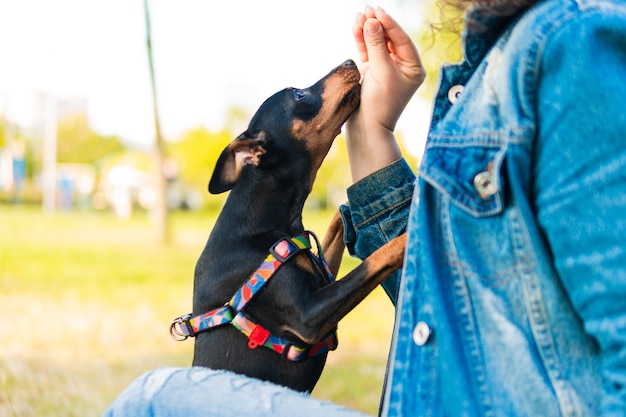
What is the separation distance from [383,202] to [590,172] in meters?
0.91

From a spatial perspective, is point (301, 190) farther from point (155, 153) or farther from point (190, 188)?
point (190, 188)

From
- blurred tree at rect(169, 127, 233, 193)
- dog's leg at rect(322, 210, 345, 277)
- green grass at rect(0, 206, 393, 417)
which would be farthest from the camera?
blurred tree at rect(169, 127, 233, 193)

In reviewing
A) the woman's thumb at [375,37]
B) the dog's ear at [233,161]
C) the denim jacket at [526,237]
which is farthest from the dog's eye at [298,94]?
the denim jacket at [526,237]

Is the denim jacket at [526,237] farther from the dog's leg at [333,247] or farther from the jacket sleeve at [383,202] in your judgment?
the dog's leg at [333,247]

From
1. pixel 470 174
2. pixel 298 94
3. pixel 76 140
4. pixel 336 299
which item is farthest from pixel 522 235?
pixel 76 140

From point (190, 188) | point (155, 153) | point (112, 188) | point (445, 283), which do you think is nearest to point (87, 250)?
point (155, 153)

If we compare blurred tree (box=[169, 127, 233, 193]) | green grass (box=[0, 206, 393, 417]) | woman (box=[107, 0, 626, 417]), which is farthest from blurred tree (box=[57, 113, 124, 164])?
woman (box=[107, 0, 626, 417])

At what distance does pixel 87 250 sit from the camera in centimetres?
1380

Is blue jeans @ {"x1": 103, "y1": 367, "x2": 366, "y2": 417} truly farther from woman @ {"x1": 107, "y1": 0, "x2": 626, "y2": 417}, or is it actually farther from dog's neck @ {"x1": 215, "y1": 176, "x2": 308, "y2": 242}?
dog's neck @ {"x1": 215, "y1": 176, "x2": 308, "y2": 242}

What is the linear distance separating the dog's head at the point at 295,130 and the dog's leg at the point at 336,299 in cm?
65

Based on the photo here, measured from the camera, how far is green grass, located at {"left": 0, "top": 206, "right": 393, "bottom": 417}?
451 cm

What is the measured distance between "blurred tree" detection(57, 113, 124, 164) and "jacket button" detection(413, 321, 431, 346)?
62.4m

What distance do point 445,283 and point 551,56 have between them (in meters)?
0.43

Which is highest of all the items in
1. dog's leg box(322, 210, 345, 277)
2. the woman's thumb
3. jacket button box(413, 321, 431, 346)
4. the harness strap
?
the woman's thumb
